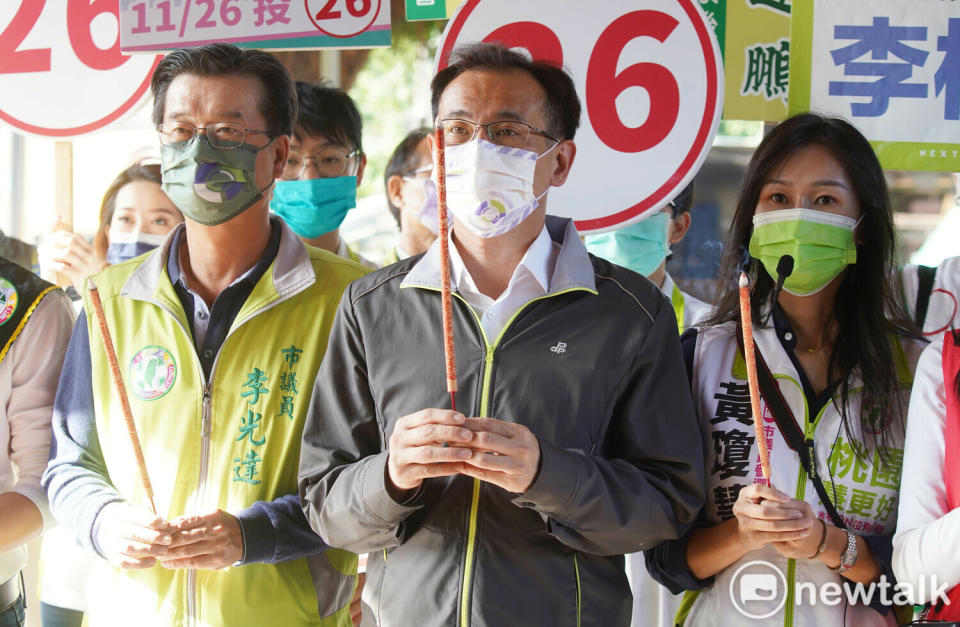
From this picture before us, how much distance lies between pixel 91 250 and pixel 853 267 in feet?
9.05

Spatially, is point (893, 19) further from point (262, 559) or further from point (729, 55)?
point (262, 559)

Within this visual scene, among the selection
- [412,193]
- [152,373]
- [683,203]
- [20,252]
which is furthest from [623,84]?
[20,252]

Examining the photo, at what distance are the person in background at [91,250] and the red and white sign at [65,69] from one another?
40 cm

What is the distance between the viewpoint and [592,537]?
6.77ft

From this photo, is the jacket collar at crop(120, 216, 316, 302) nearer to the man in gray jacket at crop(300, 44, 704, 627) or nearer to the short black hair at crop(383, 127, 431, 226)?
the man in gray jacket at crop(300, 44, 704, 627)

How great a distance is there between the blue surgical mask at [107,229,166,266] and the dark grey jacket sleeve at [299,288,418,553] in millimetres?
1672

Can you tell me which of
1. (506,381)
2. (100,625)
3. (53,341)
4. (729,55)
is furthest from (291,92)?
(729,55)

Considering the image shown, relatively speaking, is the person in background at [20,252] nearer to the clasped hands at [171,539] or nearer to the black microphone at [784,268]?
the clasped hands at [171,539]

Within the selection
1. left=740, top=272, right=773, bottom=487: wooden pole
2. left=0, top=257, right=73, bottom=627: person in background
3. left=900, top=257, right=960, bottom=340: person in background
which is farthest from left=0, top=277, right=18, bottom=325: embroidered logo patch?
left=900, top=257, right=960, bottom=340: person in background

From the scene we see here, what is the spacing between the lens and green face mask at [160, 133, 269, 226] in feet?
8.53

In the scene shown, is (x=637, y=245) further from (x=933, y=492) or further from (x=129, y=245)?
(x=129, y=245)

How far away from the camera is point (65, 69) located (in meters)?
3.56

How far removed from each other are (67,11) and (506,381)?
8.07 feet

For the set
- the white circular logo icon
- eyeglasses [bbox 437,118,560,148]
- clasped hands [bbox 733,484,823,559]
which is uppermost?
eyeglasses [bbox 437,118,560,148]
